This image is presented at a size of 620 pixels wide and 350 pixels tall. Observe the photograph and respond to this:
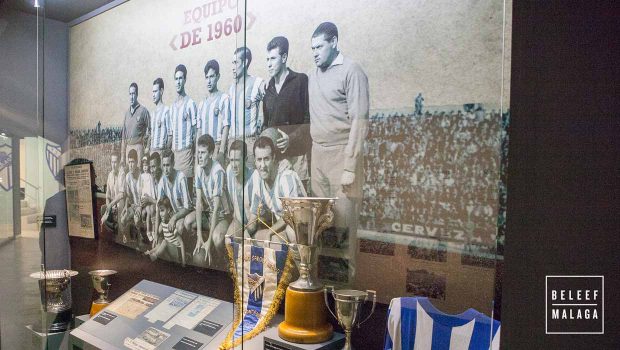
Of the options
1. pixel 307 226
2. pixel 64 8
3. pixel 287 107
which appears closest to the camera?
pixel 64 8

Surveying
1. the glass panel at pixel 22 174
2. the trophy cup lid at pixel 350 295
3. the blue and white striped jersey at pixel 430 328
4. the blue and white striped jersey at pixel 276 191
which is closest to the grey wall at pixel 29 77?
the glass panel at pixel 22 174

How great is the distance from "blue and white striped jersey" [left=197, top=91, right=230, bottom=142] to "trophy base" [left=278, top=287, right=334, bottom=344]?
2.27 ft

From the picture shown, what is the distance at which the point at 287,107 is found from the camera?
1.89 m

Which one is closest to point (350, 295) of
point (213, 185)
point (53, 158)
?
point (213, 185)

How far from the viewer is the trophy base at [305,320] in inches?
67.6

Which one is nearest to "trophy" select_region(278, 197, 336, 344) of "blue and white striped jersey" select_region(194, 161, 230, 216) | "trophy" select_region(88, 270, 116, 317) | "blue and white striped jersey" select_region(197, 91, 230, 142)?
"blue and white striped jersey" select_region(194, 161, 230, 216)

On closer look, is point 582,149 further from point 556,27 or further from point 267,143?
point 267,143

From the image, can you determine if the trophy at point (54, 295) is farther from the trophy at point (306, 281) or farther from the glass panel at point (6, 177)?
the trophy at point (306, 281)

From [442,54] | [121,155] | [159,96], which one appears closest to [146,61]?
[159,96]

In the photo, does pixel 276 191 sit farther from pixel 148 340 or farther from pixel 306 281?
pixel 148 340

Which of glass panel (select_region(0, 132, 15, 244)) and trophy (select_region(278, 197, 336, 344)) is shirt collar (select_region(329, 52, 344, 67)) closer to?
trophy (select_region(278, 197, 336, 344))

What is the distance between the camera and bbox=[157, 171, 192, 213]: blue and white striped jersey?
1.78 m

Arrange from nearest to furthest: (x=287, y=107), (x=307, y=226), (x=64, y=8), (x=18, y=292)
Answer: (x=64, y=8), (x=18, y=292), (x=307, y=226), (x=287, y=107)

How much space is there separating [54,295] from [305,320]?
35.7 inches
